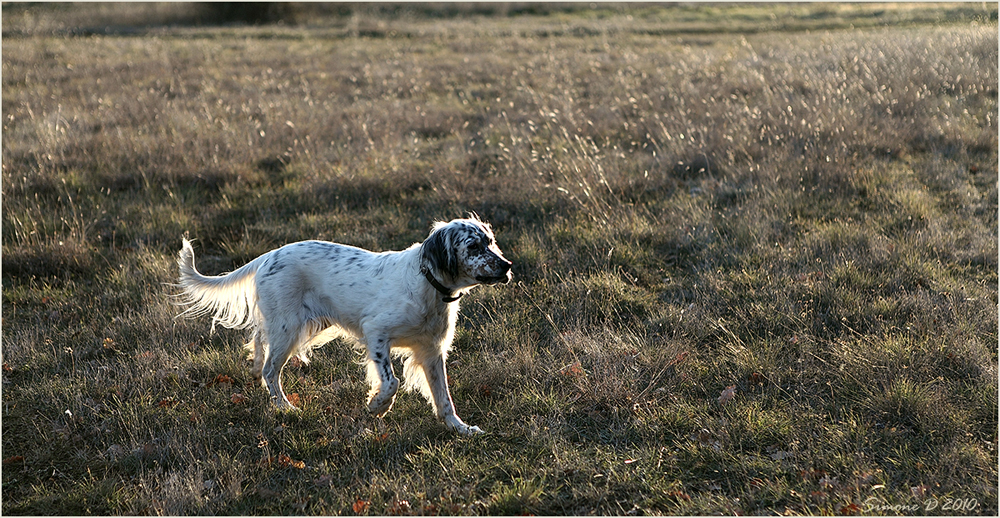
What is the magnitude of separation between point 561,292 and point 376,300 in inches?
71.9

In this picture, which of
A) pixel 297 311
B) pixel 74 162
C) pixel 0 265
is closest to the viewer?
pixel 297 311

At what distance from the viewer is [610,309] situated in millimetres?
4957

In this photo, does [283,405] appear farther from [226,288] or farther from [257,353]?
[226,288]

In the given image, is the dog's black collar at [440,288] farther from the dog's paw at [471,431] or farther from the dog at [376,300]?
the dog's paw at [471,431]

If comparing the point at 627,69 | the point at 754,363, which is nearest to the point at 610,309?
the point at 754,363

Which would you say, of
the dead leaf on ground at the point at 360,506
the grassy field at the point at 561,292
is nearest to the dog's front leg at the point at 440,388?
the grassy field at the point at 561,292

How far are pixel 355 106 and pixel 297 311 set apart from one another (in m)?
7.17

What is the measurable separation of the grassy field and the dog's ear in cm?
98

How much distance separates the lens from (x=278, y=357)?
162 inches


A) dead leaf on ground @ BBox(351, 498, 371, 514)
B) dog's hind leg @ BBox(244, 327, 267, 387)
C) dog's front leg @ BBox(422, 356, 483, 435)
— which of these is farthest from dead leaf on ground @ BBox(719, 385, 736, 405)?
dog's hind leg @ BBox(244, 327, 267, 387)

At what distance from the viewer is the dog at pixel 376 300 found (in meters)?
3.64

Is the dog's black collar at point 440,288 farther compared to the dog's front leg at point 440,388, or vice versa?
the dog's front leg at point 440,388

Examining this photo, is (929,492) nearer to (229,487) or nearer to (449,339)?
(449,339)

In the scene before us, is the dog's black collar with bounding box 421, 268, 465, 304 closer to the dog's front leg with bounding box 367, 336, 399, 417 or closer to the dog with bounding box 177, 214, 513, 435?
the dog with bounding box 177, 214, 513, 435
